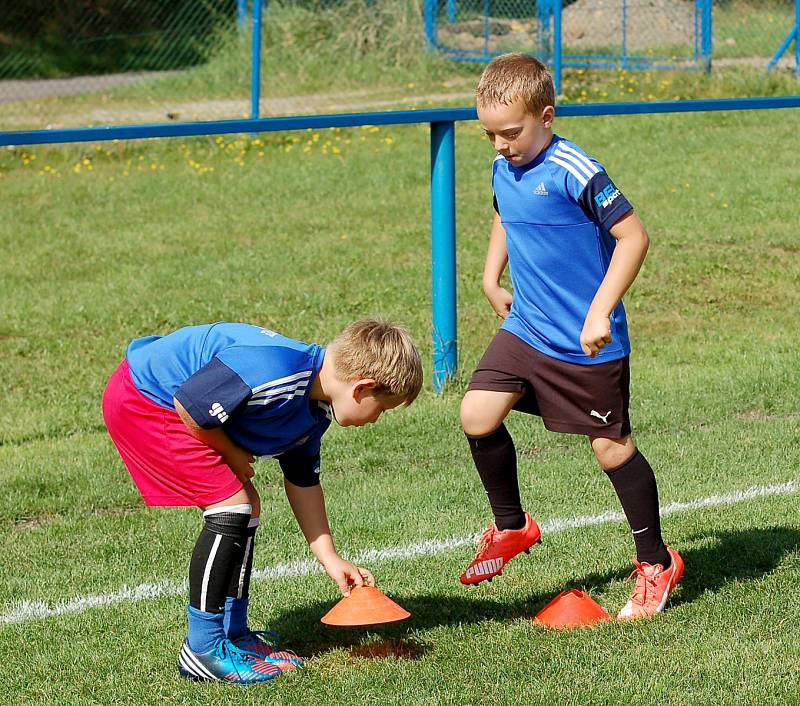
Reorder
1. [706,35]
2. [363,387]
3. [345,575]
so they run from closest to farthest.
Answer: [363,387]
[345,575]
[706,35]

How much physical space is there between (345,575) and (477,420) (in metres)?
0.77

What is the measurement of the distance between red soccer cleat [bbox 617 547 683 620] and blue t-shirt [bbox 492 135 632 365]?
2.21 feet

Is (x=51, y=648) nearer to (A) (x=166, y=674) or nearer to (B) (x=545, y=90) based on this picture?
(A) (x=166, y=674)

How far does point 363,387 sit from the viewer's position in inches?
126

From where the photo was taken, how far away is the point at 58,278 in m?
9.55

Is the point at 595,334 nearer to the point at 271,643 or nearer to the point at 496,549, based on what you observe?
the point at 496,549

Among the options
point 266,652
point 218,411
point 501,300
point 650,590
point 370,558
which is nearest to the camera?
point 218,411

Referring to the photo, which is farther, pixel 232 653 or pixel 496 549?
pixel 496 549

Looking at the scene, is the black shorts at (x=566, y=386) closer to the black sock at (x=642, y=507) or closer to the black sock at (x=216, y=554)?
the black sock at (x=642, y=507)

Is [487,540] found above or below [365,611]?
below

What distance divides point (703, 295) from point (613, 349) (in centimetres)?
501

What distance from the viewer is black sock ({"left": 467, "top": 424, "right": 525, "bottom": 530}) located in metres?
4.00

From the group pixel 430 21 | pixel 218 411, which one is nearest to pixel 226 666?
pixel 218 411

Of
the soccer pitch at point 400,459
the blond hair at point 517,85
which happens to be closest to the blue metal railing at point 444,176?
the soccer pitch at point 400,459
